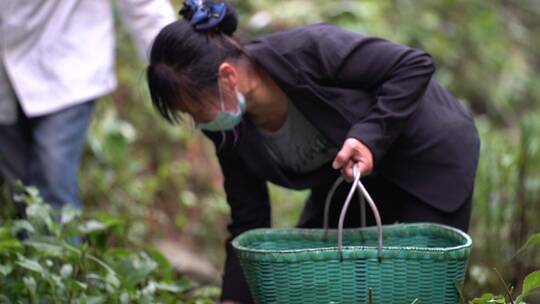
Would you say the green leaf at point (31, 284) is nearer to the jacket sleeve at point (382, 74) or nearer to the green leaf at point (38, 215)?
the green leaf at point (38, 215)

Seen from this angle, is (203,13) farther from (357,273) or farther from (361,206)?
(357,273)

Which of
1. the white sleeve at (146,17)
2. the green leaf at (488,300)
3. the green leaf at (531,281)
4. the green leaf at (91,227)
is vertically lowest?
the green leaf at (91,227)

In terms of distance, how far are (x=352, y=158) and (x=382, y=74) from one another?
11.7 inches

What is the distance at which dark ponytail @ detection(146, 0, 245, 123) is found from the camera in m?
2.49

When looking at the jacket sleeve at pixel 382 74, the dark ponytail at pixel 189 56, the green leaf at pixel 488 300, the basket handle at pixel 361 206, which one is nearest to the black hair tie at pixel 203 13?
the dark ponytail at pixel 189 56

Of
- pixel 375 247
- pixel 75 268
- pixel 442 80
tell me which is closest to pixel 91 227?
pixel 75 268

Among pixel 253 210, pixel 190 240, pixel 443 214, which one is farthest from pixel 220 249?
pixel 443 214

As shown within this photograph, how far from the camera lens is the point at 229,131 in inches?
105

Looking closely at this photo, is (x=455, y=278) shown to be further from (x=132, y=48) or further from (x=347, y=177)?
(x=132, y=48)

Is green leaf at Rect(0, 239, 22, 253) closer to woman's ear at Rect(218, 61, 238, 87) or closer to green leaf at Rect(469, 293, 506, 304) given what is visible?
woman's ear at Rect(218, 61, 238, 87)

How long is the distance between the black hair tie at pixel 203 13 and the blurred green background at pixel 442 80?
147 cm

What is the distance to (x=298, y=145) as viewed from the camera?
2754 millimetres

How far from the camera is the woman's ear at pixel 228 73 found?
2.51m

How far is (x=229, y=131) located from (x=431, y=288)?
0.78 metres
